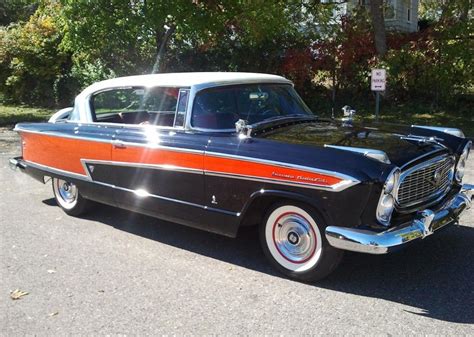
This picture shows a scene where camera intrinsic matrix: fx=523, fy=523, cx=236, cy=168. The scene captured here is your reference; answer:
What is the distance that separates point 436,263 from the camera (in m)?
4.37

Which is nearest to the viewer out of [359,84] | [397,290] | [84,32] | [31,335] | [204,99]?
[31,335]

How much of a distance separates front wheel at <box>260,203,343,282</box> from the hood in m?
0.56

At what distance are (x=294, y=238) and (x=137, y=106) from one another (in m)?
2.44

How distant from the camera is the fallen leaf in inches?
158

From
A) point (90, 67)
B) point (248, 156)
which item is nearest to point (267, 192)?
point (248, 156)

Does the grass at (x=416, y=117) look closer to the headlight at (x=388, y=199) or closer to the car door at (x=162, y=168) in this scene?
the headlight at (x=388, y=199)

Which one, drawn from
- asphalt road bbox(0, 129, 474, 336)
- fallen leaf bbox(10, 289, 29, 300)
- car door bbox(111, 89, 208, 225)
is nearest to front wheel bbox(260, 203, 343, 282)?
asphalt road bbox(0, 129, 474, 336)

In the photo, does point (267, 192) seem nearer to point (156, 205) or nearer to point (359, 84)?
point (156, 205)

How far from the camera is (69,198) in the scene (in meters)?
6.12

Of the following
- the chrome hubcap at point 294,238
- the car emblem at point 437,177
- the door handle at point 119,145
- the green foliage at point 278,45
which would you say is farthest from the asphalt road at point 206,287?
the green foliage at point 278,45

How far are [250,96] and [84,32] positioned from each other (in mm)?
9440

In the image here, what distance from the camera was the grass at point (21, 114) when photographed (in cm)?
1538

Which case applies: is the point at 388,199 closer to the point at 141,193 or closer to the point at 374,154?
the point at 374,154

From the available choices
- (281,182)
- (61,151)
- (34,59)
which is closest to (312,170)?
(281,182)
